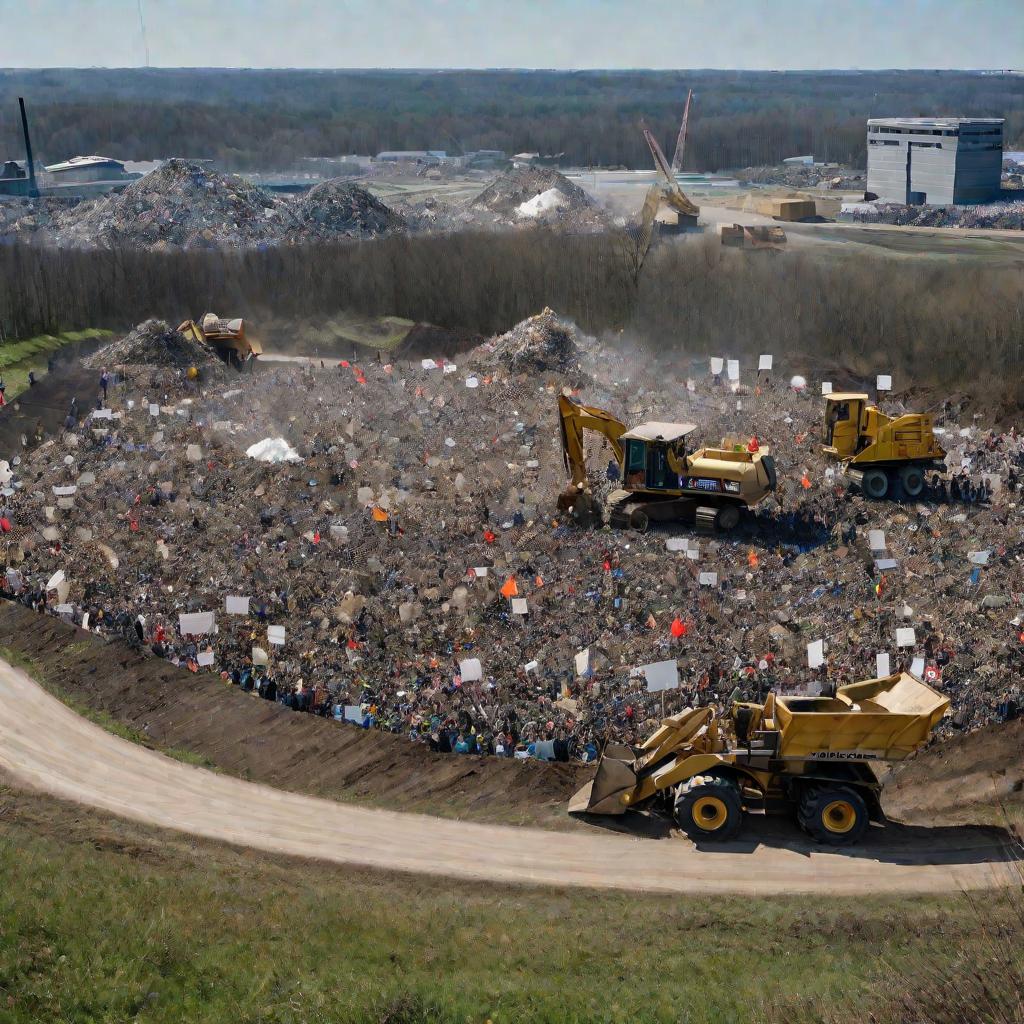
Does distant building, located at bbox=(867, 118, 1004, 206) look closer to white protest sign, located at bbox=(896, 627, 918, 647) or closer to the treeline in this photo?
the treeline

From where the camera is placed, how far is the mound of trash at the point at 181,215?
56.6 metres

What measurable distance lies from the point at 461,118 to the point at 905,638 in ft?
256

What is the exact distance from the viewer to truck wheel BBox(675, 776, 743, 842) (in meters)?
14.9

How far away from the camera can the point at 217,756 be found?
18500 mm

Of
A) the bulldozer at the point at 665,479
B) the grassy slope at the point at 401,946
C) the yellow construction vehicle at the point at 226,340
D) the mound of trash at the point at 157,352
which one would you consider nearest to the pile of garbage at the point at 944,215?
the yellow construction vehicle at the point at 226,340

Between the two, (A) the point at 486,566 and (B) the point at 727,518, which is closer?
(A) the point at 486,566

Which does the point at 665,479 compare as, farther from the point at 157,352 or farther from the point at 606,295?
the point at 606,295

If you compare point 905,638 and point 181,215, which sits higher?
point 181,215

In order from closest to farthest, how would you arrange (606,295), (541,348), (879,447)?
(879,447)
(541,348)
(606,295)

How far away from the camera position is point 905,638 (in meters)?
19.0

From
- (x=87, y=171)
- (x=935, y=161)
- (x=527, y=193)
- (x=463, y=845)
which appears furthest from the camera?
(x=87, y=171)

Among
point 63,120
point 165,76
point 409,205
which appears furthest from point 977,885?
point 165,76

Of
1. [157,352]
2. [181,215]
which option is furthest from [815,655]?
[181,215]

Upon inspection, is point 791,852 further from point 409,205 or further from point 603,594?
point 409,205
